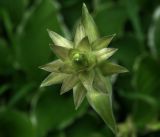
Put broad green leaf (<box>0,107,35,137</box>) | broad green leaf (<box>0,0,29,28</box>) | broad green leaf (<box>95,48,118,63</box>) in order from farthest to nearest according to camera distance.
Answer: broad green leaf (<box>0,0,29,28</box>)
broad green leaf (<box>0,107,35,137</box>)
broad green leaf (<box>95,48,118,63</box>)

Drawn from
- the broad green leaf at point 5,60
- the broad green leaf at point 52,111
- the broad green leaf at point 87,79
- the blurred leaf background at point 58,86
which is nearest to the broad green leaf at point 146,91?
the blurred leaf background at point 58,86

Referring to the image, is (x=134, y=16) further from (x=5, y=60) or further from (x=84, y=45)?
(x=84, y=45)

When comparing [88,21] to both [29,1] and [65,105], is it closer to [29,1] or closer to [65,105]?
[65,105]

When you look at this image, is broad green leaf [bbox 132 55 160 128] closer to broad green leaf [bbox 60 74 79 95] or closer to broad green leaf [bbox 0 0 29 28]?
broad green leaf [bbox 0 0 29 28]

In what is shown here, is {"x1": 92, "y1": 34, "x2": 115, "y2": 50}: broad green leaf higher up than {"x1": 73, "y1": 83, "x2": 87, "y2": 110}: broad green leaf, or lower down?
higher up

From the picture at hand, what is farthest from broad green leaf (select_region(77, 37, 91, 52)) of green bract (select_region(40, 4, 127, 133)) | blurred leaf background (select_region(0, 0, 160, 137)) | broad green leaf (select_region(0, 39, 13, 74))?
broad green leaf (select_region(0, 39, 13, 74))

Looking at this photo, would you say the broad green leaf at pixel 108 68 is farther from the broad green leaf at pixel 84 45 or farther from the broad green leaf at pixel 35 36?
the broad green leaf at pixel 35 36

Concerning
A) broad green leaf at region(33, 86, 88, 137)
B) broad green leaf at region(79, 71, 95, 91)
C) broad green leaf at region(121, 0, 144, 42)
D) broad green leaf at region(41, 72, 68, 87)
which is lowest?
broad green leaf at region(33, 86, 88, 137)
